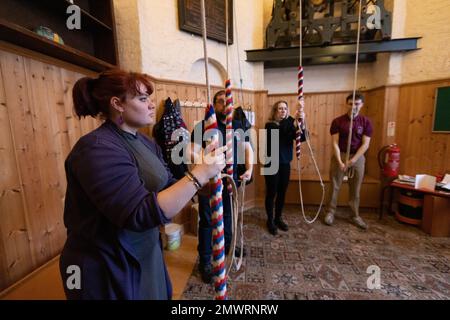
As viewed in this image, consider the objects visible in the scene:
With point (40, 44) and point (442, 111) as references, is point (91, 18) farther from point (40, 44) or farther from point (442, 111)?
point (442, 111)

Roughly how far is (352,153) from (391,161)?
64cm

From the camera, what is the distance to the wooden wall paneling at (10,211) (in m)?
1.20

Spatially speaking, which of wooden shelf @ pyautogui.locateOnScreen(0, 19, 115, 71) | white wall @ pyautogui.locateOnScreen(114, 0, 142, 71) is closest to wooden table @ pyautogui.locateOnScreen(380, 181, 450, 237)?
white wall @ pyautogui.locateOnScreen(114, 0, 142, 71)

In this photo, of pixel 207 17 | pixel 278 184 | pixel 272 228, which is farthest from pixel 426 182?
pixel 207 17

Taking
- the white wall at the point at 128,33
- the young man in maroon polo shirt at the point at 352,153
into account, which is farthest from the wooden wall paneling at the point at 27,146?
the young man in maroon polo shirt at the point at 352,153

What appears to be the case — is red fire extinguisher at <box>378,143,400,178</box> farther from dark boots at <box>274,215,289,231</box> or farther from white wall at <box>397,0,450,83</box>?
dark boots at <box>274,215,289,231</box>

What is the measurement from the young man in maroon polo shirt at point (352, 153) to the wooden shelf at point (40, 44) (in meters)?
2.40

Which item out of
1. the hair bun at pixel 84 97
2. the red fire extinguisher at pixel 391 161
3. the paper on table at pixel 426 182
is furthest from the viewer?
the red fire extinguisher at pixel 391 161

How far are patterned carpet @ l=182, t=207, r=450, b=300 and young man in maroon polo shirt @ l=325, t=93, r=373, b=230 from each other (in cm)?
27

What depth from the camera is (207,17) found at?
249 cm

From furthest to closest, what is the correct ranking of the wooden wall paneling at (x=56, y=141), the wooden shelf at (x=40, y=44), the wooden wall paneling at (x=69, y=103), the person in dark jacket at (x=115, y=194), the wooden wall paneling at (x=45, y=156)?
the wooden wall paneling at (x=69, y=103) < the wooden wall paneling at (x=56, y=141) < the wooden wall paneling at (x=45, y=156) < the wooden shelf at (x=40, y=44) < the person in dark jacket at (x=115, y=194)

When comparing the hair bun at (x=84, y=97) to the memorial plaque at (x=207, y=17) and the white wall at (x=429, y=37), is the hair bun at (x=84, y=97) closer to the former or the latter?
the memorial plaque at (x=207, y=17)

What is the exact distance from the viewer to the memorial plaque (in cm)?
231
